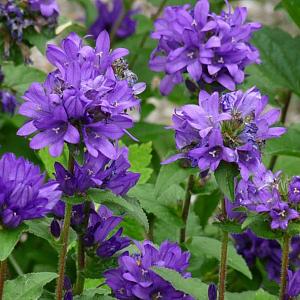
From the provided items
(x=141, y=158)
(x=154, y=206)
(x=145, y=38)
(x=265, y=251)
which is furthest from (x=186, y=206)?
(x=145, y=38)

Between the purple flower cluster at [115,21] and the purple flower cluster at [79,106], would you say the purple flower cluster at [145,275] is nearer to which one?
the purple flower cluster at [79,106]

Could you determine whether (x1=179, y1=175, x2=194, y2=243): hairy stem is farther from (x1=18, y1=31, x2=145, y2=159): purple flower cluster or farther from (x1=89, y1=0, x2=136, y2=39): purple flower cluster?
(x1=89, y1=0, x2=136, y2=39): purple flower cluster

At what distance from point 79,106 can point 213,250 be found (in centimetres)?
99

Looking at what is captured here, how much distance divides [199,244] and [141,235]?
8.0 inches

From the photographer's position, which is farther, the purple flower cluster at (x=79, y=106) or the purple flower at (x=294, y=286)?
the purple flower at (x=294, y=286)

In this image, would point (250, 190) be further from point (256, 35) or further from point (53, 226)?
point (256, 35)

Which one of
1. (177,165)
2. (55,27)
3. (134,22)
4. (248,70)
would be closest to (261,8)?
(134,22)

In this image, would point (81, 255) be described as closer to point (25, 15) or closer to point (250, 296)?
point (250, 296)

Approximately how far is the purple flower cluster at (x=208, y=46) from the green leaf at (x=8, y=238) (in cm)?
82

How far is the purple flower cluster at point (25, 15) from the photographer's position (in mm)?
2896

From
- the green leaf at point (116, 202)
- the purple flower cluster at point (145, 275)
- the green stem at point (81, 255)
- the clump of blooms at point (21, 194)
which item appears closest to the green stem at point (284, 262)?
the purple flower cluster at point (145, 275)

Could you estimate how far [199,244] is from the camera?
8.95 ft

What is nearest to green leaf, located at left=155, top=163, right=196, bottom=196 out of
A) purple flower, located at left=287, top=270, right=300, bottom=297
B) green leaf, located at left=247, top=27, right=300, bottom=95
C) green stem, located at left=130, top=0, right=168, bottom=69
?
purple flower, located at left=287, top=270, right=300, bottom=297

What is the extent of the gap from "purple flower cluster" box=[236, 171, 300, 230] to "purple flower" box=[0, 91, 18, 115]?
4.07 feet
